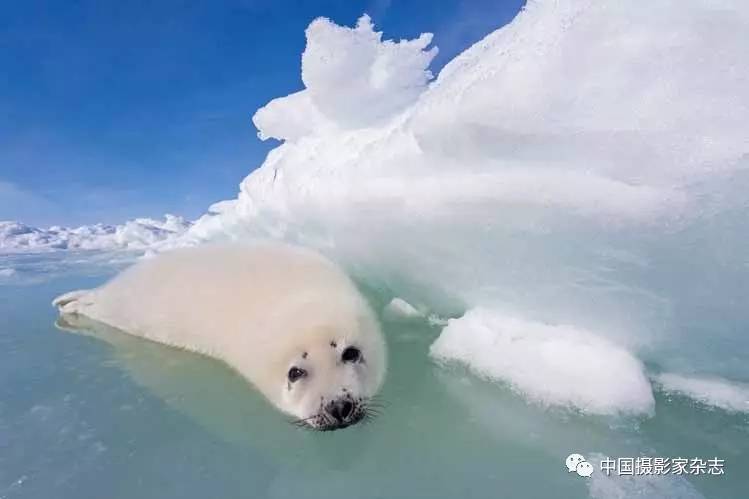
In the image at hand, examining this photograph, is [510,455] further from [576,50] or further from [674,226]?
[576,50]

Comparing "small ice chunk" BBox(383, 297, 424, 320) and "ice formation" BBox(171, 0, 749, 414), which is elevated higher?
"ice formation" BBox(171, 0, 749, 414)

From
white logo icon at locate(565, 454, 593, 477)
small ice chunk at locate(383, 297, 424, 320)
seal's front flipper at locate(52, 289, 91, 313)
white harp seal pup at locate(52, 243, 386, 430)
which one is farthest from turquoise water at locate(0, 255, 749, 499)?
seal's front flipper at locate(52, 289, 91, 313)

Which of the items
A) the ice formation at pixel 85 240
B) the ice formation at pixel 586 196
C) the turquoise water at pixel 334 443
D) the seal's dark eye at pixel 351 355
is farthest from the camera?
the ice formation at pixel 85 240

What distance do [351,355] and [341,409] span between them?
1.27 feet

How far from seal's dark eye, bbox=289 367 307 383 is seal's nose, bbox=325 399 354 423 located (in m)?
0.30

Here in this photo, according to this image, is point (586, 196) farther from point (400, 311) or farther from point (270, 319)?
point (400, 311)

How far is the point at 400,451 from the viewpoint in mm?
1979

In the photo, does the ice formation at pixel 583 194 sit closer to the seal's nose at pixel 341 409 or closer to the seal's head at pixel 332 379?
the seal's head at pixel 332 379

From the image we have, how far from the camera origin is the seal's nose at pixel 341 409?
221 cm

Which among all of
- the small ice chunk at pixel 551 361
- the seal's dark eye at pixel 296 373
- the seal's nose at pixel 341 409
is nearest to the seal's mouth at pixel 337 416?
the seal's nose at pixel 341 409

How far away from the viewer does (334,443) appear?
84.0 inches

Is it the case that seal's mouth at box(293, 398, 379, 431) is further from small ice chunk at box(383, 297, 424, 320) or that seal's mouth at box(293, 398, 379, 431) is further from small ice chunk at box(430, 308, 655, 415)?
small ice chunk at box(383, 297, 424, 320)

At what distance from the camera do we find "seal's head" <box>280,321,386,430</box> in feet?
7.35

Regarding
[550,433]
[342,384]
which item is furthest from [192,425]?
[550,433]
